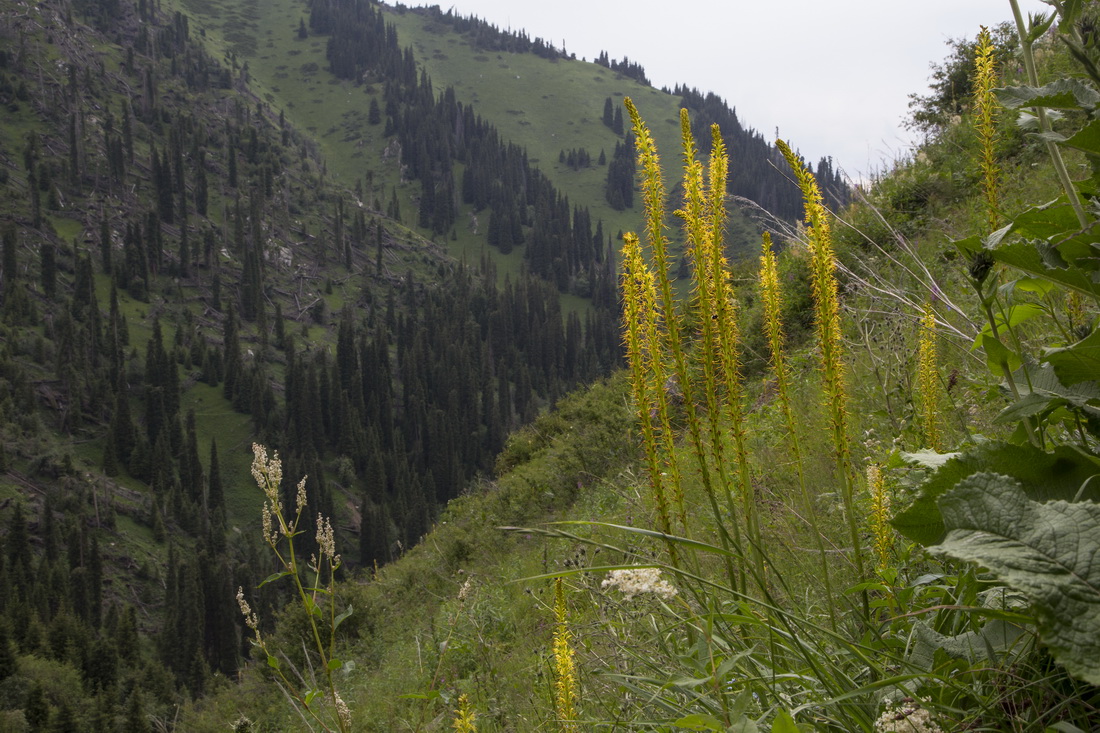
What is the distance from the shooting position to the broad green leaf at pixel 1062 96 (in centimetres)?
133

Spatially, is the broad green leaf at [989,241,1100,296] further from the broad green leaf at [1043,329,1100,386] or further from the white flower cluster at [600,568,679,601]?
the white flower cluster at [600,568,679,601]

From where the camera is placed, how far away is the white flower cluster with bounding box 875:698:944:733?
4.33 ft

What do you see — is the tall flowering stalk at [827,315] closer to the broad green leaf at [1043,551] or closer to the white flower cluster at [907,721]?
the white flower cluster at [907,721]

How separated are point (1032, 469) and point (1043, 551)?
1.22ft

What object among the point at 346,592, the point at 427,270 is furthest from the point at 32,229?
the point at 346,592

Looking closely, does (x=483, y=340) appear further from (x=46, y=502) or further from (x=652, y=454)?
(x=652, y=454)

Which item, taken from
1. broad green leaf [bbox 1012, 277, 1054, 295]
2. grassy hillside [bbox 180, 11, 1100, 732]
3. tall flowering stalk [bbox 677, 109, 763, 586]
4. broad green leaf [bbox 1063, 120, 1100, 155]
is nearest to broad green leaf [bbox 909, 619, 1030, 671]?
grassy hillside [bbox 180, 11, 1100, 732]

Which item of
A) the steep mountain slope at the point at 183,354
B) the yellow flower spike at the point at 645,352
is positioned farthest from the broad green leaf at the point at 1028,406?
the steep mountain slope at the point at 183,354

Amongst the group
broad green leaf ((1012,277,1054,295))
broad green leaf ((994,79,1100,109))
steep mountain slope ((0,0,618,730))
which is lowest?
steep mountain slope ((0,0,618,730))

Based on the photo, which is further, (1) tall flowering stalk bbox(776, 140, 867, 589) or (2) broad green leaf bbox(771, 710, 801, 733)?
(1) tall flowering stalk bbox(776, 140, 867, 589)

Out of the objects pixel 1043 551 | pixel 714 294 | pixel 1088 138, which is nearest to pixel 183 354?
pixel 714 294

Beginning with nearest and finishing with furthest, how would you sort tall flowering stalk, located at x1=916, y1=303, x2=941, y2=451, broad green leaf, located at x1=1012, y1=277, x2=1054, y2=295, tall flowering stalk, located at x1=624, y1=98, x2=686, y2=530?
broad green leaf, located at x1=1012, y1=277, x2=1054, y2=295 < tall flowering stalk, located at x1=624, y1=98, x2=686, y2=530 < tall flowering stalk, located at x1=916, y1=303, x2=941, y2=451

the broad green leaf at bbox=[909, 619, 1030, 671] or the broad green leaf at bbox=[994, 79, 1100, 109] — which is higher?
the broad green leaf at bbox=[994, 79, 1100, 109]

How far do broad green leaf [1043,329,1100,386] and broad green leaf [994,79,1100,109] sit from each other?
43cm
